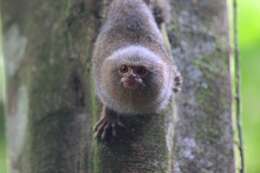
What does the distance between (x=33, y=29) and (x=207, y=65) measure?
Answer: 113cm

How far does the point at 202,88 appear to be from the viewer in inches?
140

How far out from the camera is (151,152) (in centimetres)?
265

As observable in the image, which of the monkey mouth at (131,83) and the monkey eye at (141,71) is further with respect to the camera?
the monkey eye at (141,71)

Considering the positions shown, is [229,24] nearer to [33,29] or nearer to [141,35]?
[141,35]

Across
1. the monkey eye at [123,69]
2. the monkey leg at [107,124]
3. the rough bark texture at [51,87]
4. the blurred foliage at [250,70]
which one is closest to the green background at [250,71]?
the blurred foliage at [250,70]

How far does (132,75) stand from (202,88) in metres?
0.40

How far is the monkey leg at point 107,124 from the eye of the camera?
2.79 metres

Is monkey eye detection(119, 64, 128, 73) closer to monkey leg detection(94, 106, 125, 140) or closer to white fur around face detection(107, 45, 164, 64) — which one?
white fur around face detection(107, 45, 164, 64)

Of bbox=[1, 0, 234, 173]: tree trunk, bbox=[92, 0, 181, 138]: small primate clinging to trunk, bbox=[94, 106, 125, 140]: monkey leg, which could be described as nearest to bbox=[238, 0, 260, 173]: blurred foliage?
bbox=[1, 0, 234, 173]: tree trunk

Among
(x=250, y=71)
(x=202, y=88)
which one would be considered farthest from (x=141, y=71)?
(x=250, y=71)

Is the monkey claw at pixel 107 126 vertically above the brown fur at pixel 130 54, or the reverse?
the brown fur at pixel 130 54

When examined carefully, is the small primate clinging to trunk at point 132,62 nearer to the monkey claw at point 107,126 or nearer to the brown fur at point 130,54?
the brown fur at point 130,54

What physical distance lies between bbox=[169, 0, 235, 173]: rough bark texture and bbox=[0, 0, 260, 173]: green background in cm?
187

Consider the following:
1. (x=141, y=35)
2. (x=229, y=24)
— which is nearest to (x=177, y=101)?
(x=141, y=35)
